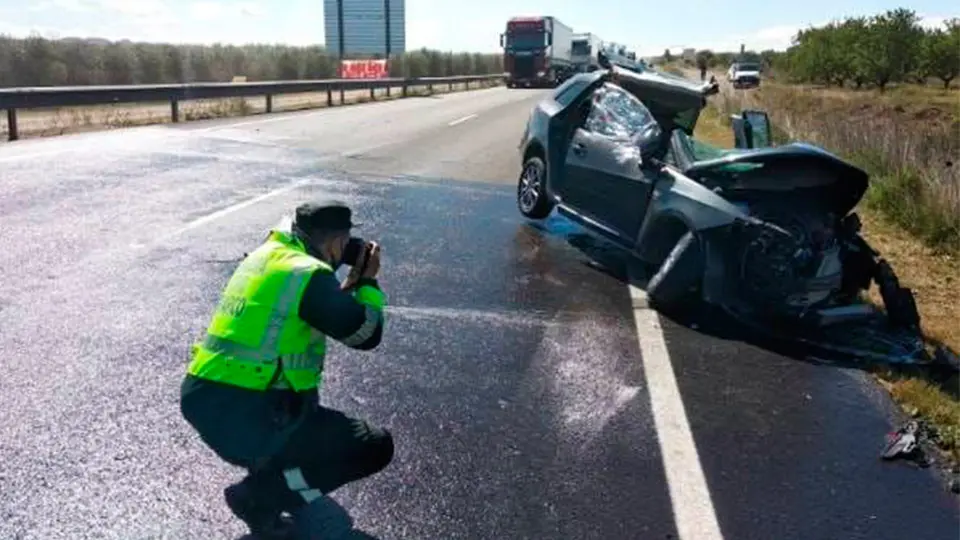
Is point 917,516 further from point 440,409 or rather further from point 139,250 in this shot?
point 139,250

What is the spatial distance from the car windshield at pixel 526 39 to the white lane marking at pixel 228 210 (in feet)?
148

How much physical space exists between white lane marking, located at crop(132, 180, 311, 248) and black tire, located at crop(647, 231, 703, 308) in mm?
4518

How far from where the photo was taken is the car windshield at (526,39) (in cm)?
5484

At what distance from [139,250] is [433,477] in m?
4.85

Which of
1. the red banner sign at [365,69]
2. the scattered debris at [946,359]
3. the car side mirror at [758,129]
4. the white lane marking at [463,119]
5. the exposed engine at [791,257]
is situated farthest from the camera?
the red banner sign at [365,69]

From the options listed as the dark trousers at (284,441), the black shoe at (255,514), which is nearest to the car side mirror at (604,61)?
the dark trousers at (284,441)

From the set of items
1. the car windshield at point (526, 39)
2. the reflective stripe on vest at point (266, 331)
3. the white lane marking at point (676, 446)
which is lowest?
the white lane marking at point (676, 446)

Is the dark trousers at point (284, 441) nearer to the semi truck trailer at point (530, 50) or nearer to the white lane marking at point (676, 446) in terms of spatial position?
the white lane marking at point (676, 446)

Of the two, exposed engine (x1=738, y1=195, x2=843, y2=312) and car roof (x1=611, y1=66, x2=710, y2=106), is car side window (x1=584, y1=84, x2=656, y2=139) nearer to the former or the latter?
car roof (x1=611, y1=66, x2=710, y2=106)

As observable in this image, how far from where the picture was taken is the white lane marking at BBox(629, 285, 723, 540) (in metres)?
3.57

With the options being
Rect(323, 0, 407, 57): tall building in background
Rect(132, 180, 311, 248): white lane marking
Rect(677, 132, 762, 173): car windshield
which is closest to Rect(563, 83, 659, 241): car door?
Rect(677, 132, 762, 173): car windshield

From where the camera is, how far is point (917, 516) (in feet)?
12.1

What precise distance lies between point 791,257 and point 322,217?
391 cm

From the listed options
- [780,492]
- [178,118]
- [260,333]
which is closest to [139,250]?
[260,333]
